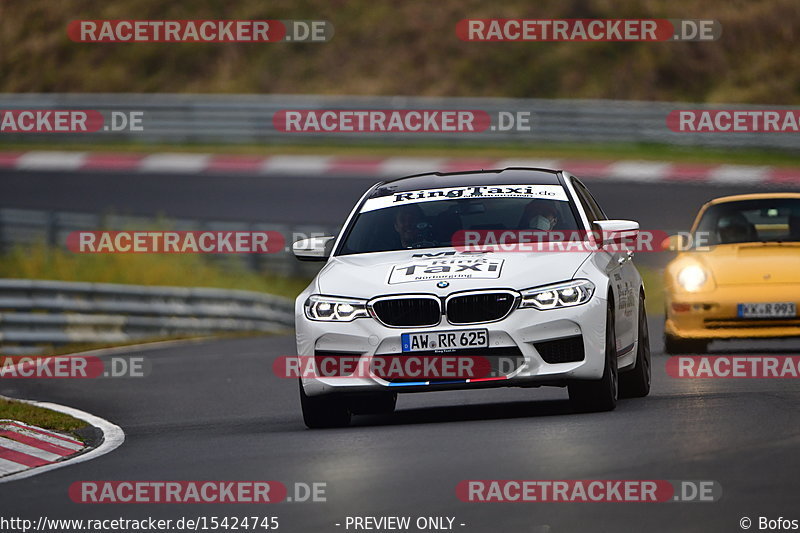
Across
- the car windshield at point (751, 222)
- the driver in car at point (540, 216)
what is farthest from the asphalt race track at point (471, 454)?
the car windshield at point (751, 222)

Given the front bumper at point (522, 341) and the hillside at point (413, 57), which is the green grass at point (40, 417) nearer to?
the front bumper at point (522, 341)

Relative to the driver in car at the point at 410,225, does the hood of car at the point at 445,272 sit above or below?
below

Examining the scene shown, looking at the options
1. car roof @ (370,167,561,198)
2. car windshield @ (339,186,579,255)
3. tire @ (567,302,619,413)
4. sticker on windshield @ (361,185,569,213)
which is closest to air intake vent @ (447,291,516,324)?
tire @ (567,302,619,413)

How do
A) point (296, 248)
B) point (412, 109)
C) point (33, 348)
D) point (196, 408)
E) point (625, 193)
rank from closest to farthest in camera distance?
Answer: point (296, 248) → point (196, 408) → point (33, 348) → point (625, 193) → point (412, 109)

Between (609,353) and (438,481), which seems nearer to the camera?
(438,481)

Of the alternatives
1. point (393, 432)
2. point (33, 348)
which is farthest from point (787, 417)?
point (33, 348)

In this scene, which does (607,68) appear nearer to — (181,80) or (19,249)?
(181,80)

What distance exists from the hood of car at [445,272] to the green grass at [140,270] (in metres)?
13.7

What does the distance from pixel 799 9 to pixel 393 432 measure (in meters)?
36.5

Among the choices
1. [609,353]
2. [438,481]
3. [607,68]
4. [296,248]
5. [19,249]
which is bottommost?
[438,481]

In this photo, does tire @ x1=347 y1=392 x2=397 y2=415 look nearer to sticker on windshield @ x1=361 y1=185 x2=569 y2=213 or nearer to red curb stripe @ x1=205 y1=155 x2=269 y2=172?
sticker on windshield @ x1=361 y1=185 x2=569 y2=213

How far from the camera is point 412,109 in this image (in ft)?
116

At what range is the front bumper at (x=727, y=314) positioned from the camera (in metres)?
14.0

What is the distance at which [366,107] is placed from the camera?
117ft
